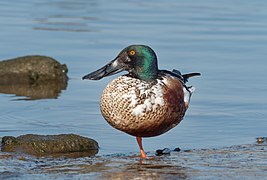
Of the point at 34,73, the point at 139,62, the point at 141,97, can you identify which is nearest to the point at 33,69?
the point at 34,73

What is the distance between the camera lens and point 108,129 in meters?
7.88

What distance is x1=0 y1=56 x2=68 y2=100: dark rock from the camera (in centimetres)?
1011

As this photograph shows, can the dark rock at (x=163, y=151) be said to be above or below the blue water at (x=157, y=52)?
below

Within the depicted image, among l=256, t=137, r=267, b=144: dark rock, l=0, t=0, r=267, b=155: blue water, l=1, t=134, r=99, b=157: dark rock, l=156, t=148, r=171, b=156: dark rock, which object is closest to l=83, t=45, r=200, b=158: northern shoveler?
l=156, t=148, r=171, b=156: dark rock

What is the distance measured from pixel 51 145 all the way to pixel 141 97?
897 mm

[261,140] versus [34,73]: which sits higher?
[34,73]

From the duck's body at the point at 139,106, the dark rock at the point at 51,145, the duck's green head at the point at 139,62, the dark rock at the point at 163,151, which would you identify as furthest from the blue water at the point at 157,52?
the duck's green head at the point at 139,62

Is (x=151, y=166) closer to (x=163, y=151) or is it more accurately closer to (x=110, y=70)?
(x=163, y=151)

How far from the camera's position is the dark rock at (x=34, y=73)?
10.1 meters

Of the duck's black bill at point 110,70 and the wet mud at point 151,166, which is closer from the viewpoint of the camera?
the wet mud at point 151,166

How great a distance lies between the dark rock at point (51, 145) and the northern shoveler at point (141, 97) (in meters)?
0.47

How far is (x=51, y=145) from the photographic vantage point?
6.88 metres

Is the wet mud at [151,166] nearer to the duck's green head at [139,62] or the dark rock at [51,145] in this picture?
the dark rock at [51,145]

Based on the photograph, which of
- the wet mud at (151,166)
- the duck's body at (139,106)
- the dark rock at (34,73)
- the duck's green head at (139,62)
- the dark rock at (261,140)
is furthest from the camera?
the dark rock at (34,73)
